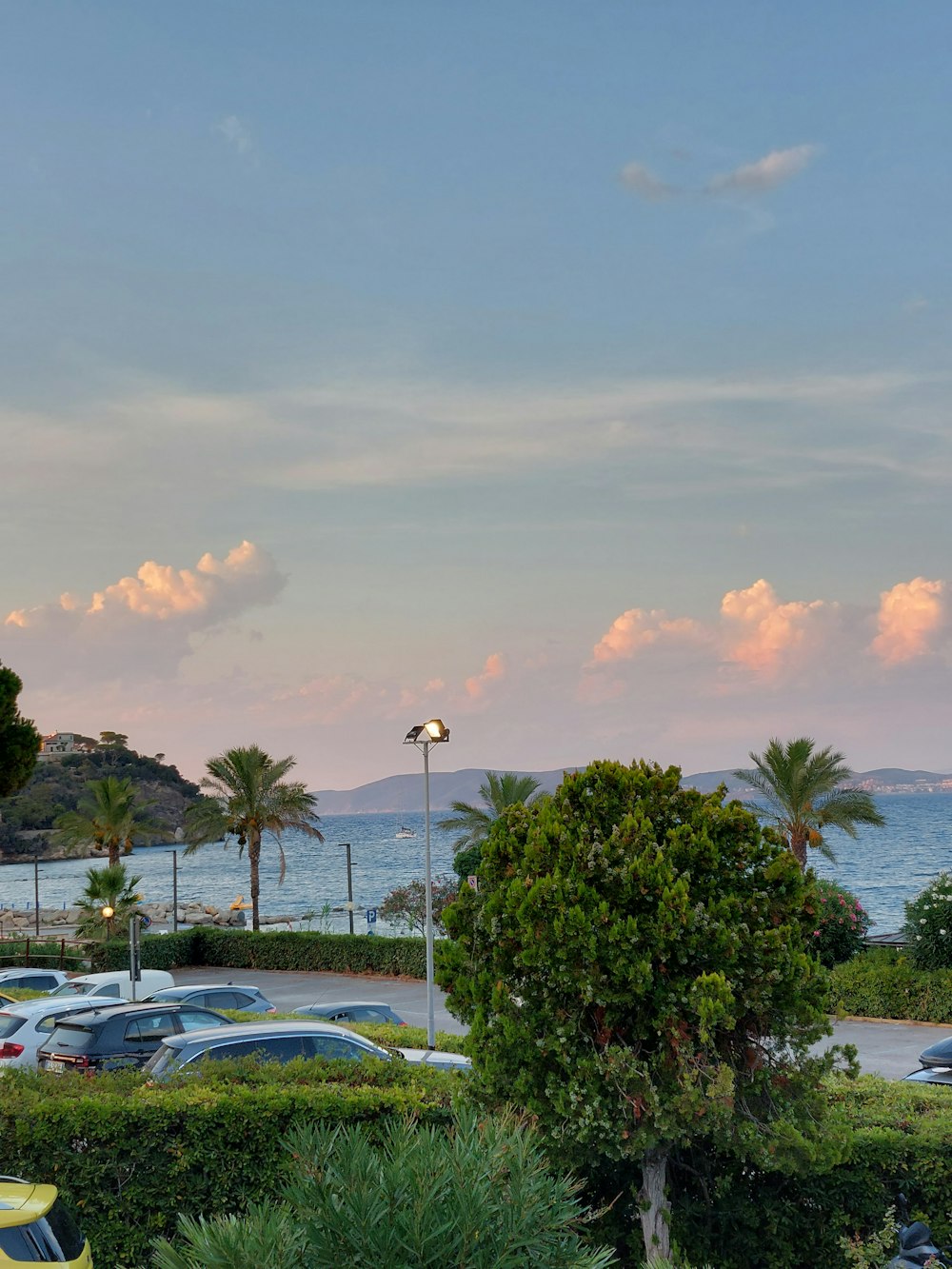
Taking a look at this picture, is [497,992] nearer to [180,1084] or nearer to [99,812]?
[180,1084]

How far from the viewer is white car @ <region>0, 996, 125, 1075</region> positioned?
18.6m

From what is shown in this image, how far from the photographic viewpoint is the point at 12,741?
2072 cm

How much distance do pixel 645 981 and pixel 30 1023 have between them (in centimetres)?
1429

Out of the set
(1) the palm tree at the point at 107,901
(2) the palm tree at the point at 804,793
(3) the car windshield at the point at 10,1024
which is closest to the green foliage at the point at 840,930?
(2) the palm tree at the point at 804,793

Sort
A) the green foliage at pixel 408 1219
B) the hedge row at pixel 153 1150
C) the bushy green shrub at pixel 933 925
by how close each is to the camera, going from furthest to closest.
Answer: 1. the bushy green shrub at pixel 933 925
2. the hedge row at pixel 153 1150
3. the green foliage at pixel 408 1219

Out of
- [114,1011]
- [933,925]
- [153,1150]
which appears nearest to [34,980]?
[114,1011]

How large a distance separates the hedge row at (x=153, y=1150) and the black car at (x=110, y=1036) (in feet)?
23.1

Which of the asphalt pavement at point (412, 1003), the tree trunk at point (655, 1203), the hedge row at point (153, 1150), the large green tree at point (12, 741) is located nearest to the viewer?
the tree trunk at point (655, 1203)

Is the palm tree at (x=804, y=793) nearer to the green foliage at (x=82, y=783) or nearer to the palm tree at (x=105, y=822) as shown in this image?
the palm tree at (x=105, y=822)

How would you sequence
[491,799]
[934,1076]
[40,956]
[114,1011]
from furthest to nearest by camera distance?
[491,799]
[40,956]
[114,1011]
[934,1076]

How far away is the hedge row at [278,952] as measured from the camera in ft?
119

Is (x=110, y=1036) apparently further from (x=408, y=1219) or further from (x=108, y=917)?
(x=108, y=917)

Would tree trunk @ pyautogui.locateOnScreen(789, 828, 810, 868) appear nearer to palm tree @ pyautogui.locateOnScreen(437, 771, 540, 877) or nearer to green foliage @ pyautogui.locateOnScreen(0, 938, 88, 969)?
palm tree @ pyautogui.locateOnScreen(437, 771, 540, 877)

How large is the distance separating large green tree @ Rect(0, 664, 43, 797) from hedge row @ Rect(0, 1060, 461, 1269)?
11.6 metres
